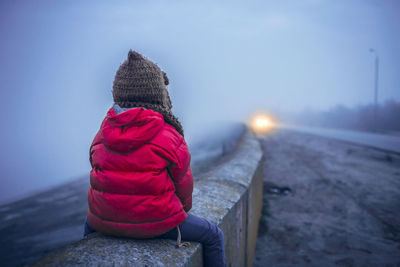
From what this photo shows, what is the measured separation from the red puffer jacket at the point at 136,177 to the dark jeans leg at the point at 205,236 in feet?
0.37

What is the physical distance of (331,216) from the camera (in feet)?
15.4

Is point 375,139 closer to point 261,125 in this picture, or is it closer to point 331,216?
point 331,216

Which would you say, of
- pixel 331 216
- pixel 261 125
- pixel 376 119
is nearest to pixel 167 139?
pixel 331 216

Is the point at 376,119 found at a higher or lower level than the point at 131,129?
lower

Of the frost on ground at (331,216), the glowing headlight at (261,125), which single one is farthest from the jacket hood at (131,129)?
the glowing headlight at (261,125)

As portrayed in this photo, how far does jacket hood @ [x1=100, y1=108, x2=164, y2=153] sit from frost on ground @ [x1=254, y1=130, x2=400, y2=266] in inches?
114

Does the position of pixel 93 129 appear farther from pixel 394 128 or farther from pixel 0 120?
pixel 394 128

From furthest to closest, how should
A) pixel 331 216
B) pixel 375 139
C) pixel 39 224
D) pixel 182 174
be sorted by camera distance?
pixel 375 139 < pixel 39 224 < pixel 331 216 < pixel 182 174

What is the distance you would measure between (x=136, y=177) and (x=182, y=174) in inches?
11.4

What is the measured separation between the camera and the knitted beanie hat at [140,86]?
1.63 meters

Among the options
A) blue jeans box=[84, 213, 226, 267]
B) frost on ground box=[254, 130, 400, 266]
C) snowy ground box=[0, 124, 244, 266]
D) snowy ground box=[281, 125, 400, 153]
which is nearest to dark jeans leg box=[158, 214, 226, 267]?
blue jeans box=[84, 213, 226, 267]

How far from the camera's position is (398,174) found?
736 cm

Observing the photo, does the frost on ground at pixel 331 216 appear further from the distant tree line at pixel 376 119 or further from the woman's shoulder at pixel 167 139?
the distant tree line at pixel 376 119

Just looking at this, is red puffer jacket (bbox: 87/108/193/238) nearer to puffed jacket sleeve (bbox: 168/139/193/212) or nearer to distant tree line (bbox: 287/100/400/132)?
puffed jacket sleeve (bbox: 168/139/193/212)
